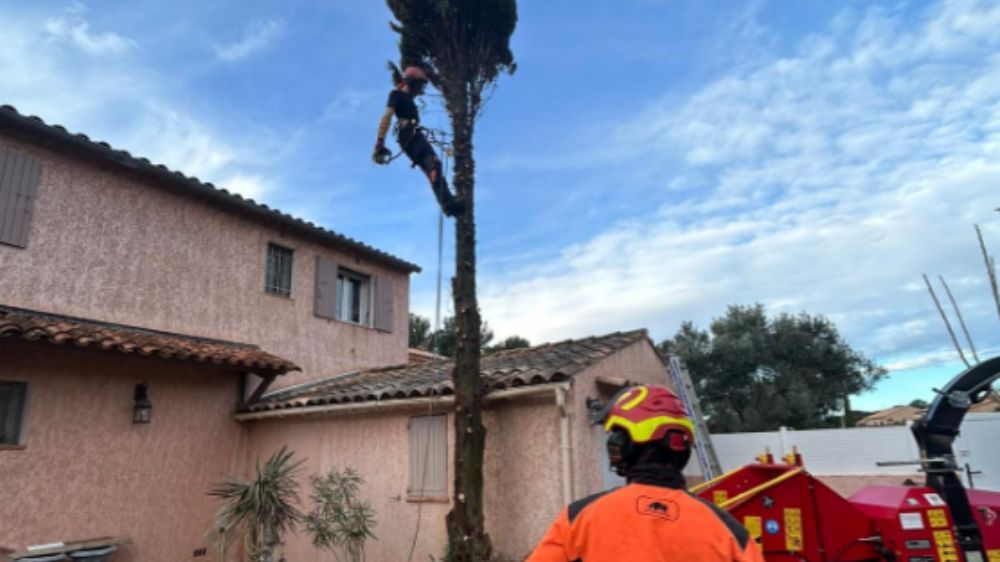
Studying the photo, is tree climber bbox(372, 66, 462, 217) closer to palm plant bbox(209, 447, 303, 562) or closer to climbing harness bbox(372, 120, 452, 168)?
climbing harness bbox(372, 120, 452, 168)

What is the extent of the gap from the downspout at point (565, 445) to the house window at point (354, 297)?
7.63 metres

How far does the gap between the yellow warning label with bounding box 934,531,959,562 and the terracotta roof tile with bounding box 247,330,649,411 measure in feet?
12.0

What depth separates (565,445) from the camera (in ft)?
22.6

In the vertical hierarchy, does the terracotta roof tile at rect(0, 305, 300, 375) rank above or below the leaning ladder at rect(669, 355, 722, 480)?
above

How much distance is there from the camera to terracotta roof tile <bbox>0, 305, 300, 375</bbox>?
7.45 meters

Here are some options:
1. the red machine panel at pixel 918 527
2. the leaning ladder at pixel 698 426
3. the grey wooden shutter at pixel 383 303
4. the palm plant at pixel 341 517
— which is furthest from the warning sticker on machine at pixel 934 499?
the grey wooden shutter at pixel 383 303

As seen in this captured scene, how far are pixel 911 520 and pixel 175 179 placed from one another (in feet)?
36.2

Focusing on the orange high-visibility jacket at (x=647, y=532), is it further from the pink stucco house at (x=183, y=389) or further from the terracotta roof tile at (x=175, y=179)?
the terracotta roof tile at (x=175, y=179)

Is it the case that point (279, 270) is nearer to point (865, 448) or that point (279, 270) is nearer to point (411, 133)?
point (411, 133)

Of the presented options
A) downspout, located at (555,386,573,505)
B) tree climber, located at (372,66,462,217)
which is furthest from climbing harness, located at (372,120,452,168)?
downspout, located at (555,386,573,505)

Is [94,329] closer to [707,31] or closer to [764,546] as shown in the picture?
[764,546]

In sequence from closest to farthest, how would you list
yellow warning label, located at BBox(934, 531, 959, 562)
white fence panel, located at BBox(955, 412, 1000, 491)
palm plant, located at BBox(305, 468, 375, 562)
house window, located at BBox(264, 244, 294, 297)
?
1. yellow warning label, located at BBox(934, 531, 959, 562)
2. palm plant, located at BBox(305, 468, 375, 562)
3. white fence panel, located at BBox(955, 412, 1000, 491)
4. house window, located at BBox(264, 244, 294, 297)

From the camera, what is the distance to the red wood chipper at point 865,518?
12.9ft

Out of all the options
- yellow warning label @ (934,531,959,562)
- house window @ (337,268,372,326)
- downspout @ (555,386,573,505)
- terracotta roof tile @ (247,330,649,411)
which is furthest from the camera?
house window @ (337,268,372,326)
